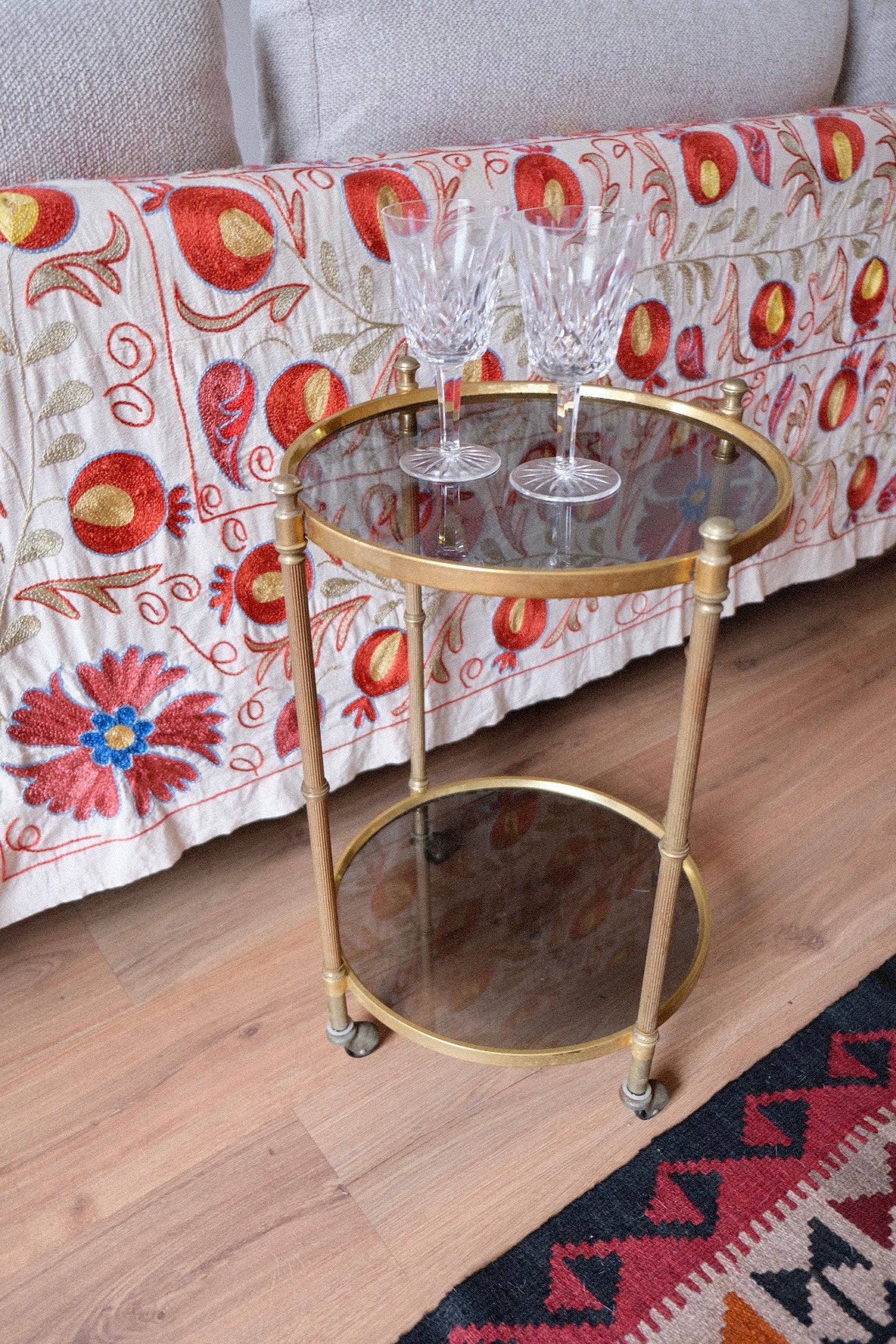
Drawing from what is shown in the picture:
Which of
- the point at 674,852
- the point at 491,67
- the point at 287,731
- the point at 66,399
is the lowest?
the point at 287,731

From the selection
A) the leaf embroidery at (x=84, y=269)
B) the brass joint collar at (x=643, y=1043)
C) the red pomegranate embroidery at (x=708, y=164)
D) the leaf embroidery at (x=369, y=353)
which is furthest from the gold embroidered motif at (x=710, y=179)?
the brass joint collar at (x=643, y=1043)

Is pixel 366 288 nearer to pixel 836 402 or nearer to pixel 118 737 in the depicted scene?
pixel 118 737

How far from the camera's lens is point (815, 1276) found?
66 cm

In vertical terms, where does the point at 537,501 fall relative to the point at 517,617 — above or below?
above

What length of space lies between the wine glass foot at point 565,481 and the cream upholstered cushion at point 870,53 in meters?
1.00

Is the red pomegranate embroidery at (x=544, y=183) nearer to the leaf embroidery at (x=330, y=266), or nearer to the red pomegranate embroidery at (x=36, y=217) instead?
the leaf embroidery at (x=330, y=266)

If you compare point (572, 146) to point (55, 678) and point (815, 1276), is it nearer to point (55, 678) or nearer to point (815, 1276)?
point (55, 678)

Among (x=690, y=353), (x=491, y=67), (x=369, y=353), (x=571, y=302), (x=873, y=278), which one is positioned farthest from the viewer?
(x=873, y=278)

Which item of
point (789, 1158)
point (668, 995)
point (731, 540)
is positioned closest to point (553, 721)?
point (668, 995)

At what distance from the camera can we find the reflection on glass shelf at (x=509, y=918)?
31.4 inches

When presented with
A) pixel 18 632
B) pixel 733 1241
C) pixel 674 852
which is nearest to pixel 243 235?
pixel 18 632

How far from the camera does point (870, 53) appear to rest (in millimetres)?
1349

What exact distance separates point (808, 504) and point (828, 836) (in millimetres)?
481

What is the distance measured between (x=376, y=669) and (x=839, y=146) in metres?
0.81
